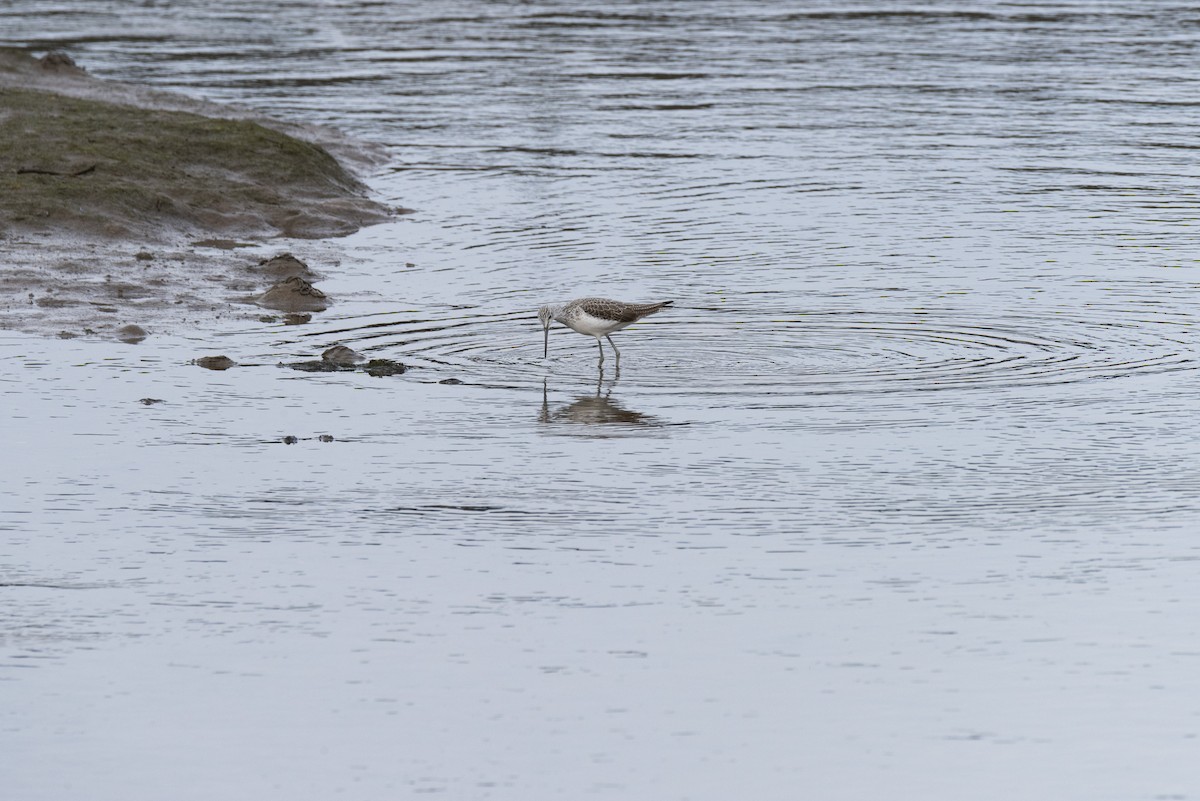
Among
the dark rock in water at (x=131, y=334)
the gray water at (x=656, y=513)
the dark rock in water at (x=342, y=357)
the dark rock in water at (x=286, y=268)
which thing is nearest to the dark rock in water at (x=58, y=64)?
the gray water at (x=656, y=513)

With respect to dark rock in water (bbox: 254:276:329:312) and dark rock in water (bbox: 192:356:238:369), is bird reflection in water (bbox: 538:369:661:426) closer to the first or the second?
dark rock in water (bbox: 192:356:238:369)

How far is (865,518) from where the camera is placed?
465 inches

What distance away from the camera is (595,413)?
14.5 metres

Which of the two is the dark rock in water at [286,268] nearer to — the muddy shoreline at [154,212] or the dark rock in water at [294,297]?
the muddy shoreline at [154,212]

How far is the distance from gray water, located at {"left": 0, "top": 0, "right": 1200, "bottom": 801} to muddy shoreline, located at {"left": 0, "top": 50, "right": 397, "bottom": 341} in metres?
0.83

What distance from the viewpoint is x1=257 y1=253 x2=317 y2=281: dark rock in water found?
782 inches

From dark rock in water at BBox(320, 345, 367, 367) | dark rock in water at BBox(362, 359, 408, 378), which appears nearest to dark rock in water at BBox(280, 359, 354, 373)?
dark rock in water at BBox(320, 345, 367, 367)

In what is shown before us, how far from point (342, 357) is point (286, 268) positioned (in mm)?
3976

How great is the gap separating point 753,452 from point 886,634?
3392mm

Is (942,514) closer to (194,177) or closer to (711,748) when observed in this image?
(711,748)

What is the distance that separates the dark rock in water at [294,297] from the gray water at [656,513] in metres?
0.25

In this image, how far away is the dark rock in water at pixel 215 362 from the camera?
16.0m

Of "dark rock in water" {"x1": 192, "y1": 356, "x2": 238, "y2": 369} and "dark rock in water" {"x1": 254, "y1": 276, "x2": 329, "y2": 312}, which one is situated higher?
"dark rock in water" {"x1": 254, "y1": 276, "x2": 329, "y2": 312}

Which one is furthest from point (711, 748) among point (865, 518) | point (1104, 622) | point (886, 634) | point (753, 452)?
point (753, 452)
